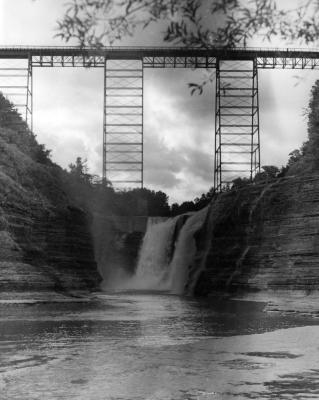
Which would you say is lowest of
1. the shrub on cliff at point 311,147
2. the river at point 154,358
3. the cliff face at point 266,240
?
the river at point 154,358

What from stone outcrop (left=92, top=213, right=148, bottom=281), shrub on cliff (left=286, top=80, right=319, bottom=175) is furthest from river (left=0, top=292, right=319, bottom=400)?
stone outcrop (left=92, top=213, right=148, bottom=281)

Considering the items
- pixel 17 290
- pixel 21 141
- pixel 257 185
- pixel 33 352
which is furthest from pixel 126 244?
pixel 33 352

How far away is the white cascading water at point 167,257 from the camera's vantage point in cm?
4866

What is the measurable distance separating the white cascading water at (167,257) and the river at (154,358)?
23843 millimetres

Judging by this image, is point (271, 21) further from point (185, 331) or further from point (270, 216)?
point (270, 216)

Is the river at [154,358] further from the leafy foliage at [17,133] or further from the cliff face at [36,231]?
the leafy foliage at [17,133]

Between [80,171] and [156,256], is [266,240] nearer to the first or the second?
[156,256]

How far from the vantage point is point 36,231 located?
35406mm

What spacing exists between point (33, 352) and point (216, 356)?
3.85m

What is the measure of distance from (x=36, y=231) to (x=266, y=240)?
12.6 m

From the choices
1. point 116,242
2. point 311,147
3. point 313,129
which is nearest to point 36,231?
point 311,147

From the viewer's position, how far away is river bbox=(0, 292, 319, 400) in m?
8.97

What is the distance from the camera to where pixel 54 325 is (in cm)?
1986

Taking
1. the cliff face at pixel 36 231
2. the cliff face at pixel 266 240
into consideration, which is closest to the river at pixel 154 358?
the cliff face at pixel 36 231
